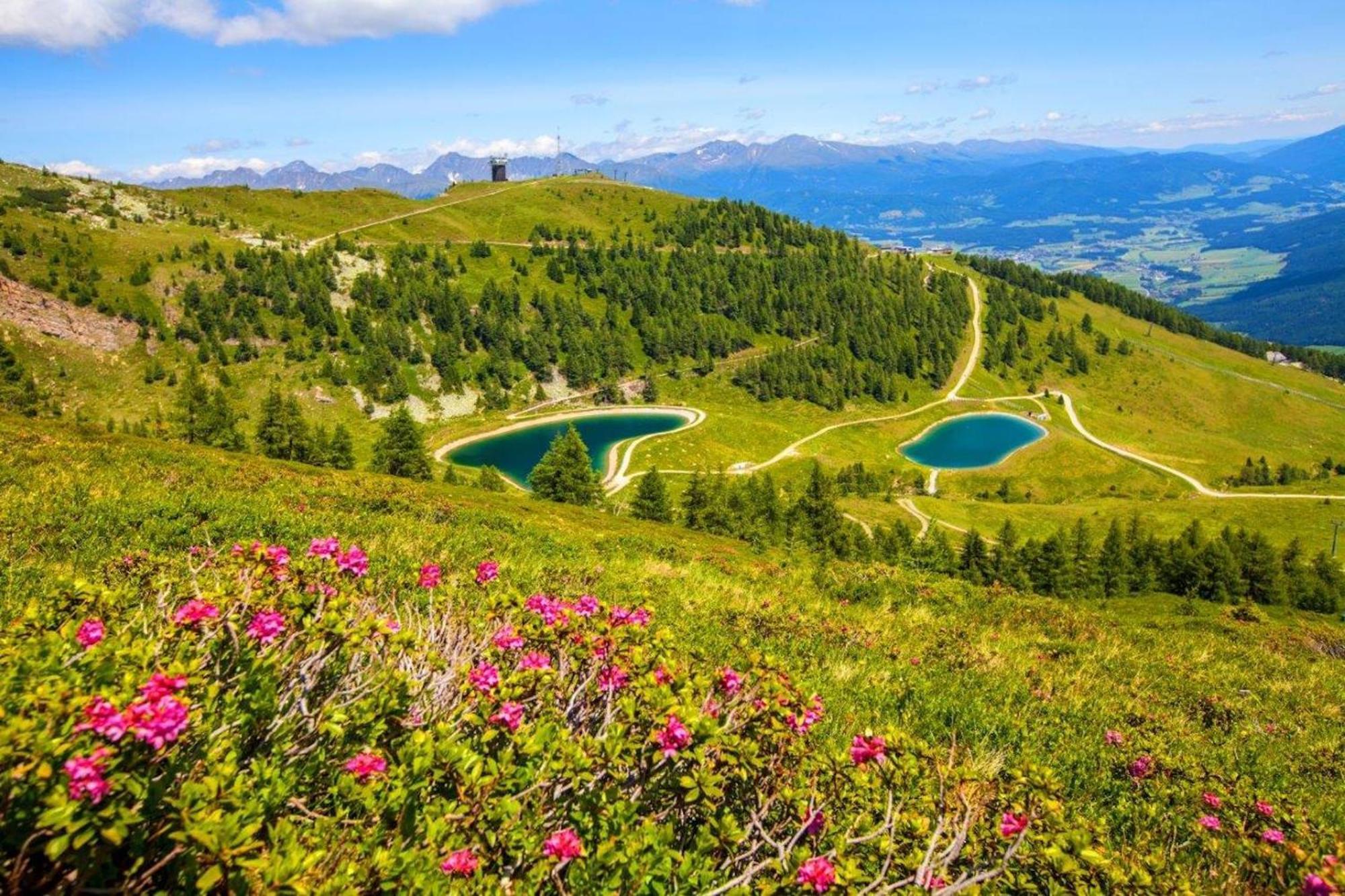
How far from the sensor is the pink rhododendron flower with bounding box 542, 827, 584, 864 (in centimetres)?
377

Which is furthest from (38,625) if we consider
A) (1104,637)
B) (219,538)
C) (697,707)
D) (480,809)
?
(1104,637)

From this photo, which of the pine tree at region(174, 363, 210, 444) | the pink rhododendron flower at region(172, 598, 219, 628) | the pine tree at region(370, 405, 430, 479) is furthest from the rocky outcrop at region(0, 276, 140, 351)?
the pink rhododendron flower at region(172, 598, 219, 628)

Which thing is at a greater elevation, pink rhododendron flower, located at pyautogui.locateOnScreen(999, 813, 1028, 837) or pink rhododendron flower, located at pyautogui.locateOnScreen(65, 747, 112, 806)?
pink rhododendron flower, located at pyautogui.locateOnScreen(65, 747, 112, 806)

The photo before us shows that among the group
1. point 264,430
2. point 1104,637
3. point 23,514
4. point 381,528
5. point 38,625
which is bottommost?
point 264,430

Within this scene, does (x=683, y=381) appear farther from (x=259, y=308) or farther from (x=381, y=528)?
(x=381, y=528)

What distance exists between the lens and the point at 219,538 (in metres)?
15.1

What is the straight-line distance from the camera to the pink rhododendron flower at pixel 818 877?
3842 mm

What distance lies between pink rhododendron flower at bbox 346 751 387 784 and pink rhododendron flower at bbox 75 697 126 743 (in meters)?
1.37

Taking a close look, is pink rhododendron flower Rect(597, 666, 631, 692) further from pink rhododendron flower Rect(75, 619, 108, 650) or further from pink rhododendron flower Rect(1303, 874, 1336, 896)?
pink rhododendron flower Rect(1303, 874, 1336, 896)

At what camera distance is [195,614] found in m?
4.84

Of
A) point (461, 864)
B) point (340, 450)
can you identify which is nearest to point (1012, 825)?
point (461, 864)

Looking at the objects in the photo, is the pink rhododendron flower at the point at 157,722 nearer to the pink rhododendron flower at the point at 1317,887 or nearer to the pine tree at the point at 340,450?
the pink rhododendron flower at the point at 1317,887

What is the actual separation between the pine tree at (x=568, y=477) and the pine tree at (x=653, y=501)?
5578 millimetres

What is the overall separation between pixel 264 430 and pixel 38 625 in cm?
9783
